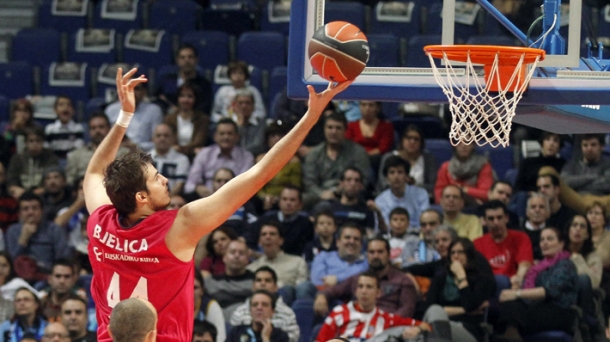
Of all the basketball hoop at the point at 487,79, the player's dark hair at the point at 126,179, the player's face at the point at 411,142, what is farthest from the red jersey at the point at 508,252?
the player's dark hair at the point at 126,179

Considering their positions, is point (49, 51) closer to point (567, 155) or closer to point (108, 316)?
point (567, 155)

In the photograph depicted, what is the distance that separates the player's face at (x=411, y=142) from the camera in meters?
9.50

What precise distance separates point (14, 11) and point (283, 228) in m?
5.88

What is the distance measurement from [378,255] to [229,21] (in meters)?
4.87

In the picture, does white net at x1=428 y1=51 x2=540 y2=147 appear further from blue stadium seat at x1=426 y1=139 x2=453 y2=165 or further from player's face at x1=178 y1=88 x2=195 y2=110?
player's face at x1=178 y1=88 x2=195 y2=110

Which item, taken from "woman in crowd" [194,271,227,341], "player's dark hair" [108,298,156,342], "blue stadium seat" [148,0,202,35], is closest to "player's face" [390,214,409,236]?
"woman in crowd" [194,271,227,341]

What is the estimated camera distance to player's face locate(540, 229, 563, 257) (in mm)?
8156

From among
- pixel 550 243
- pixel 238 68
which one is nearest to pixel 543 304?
pixel 550 243

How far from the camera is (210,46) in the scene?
1168 centimetres

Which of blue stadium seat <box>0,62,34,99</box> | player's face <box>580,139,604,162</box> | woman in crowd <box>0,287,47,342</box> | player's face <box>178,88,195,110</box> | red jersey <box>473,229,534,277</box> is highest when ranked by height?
blue stadium seat <box>0,62,34,99</box>

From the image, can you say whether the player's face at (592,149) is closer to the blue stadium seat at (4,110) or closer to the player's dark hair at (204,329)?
the player's dark hair at (204,329)

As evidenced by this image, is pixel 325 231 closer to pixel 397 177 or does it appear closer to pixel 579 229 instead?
pixel 397 177

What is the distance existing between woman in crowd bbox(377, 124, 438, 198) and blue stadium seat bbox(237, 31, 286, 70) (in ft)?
7.61

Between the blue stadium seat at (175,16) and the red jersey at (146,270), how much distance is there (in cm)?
865
